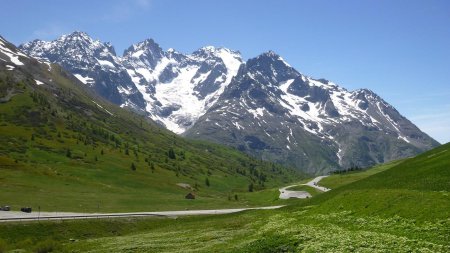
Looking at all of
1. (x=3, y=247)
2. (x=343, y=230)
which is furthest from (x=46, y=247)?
(x=343, y=230)

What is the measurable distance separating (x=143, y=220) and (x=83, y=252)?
43.0 meters

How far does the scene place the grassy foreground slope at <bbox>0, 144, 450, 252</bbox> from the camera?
41.2m

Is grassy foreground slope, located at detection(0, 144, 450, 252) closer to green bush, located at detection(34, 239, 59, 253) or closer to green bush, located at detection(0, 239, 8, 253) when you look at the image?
green bush, located at detection(34, 239, 59, 253)

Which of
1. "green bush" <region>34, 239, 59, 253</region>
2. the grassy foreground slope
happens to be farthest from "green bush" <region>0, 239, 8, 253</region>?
"green bush" <region>34, 239, 59, 253</region>

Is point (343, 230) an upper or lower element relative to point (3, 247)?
lower

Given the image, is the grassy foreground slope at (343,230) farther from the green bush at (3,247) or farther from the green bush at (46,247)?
the green bush at (3,247)

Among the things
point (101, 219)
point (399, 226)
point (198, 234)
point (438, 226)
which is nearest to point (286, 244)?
point (399, 226)

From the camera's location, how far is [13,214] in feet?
320

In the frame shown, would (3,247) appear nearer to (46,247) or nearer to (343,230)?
(46,247)

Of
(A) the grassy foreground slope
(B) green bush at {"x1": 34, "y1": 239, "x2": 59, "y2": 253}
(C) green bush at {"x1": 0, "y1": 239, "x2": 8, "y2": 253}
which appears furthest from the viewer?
(B) green bush at {"x1": 34, "y1": 239, "x2": 59, "y2": 253}

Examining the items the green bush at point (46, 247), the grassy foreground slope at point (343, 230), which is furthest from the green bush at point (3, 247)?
the green bush at point (46, 247)

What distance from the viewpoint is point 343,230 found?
159 feet

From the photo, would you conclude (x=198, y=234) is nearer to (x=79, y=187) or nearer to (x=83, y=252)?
(x=83, y=252)

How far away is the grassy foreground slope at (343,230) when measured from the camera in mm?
41188
